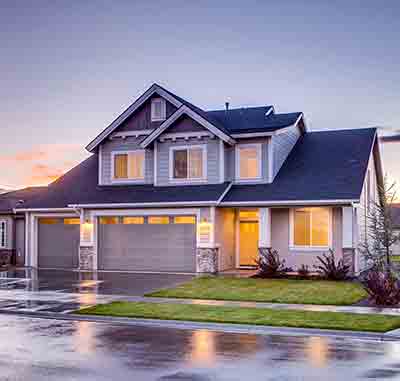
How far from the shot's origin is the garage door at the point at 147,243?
25.1m

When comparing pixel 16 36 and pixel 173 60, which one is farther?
pixel 173 60

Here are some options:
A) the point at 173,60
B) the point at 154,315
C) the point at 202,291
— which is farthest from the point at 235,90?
the point at 154,315

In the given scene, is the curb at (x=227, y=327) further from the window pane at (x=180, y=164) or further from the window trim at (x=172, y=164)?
the window pane at (x=180, y=164)

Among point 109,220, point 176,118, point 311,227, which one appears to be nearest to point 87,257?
point 109,220

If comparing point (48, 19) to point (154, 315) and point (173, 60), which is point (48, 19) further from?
point (154, 315)

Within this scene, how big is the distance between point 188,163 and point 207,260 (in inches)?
196

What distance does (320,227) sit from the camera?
23.9 m

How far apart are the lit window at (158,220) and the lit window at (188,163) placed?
222cm

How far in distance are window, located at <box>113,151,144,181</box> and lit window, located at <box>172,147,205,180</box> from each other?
2.01m

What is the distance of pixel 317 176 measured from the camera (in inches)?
987

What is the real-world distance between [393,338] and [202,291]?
8071mm

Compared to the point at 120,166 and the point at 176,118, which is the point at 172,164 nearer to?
the point at 176,118

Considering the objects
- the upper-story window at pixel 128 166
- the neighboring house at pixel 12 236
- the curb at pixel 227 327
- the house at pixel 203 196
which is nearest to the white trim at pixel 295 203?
the house at pixel 203 196

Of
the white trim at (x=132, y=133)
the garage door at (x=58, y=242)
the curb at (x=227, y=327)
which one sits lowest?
the curb at (x=227, y=327)
